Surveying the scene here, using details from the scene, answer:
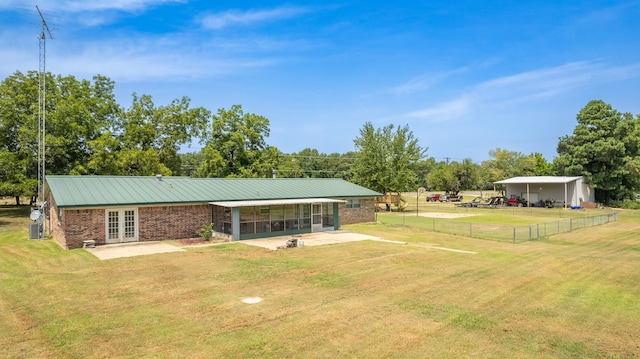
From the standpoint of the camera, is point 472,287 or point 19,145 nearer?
point 472,287

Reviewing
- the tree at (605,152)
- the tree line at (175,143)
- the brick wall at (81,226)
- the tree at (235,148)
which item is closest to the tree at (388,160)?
the tree line at (175,143)

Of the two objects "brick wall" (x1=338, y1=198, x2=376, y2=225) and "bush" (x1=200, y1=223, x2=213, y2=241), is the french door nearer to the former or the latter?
"bush" (x1=200, y1=223, x2=213, y2=241)

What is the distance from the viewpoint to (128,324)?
9102 mm

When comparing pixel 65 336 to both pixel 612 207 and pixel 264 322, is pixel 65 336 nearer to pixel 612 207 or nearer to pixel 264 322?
pixel 264 322

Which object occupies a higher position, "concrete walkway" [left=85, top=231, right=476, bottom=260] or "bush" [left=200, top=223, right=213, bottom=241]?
"bush" [left=200, top=223, right=213, bottom=241]

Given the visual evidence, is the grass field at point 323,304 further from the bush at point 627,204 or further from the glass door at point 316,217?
the bush at point 627,204

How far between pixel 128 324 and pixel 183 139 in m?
40.3

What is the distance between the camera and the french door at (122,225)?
21109 millimetres

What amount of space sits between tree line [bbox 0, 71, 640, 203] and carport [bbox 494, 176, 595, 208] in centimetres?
200

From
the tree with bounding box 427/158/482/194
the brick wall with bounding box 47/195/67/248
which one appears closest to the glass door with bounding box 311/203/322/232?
the brick wall with bounding box 47/195/67/248

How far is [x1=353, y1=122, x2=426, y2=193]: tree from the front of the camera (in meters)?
46.2

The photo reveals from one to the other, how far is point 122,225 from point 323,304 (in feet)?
48.7

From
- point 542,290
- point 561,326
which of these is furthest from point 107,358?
point 542,290

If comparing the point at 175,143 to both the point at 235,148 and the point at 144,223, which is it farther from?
the point at 144,223
